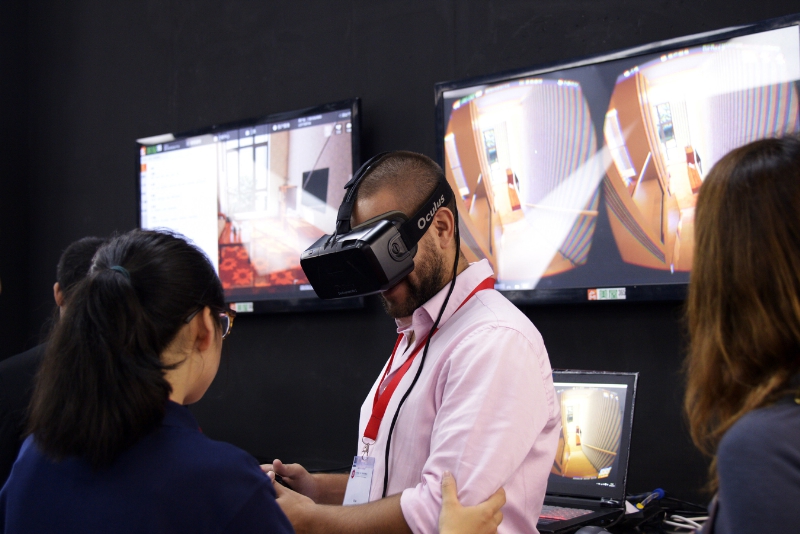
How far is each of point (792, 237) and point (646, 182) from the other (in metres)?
1.23

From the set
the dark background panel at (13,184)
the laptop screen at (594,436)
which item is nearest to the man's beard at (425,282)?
the laptop screen at (594,436)

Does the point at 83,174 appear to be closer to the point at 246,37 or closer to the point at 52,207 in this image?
the point at 52,207

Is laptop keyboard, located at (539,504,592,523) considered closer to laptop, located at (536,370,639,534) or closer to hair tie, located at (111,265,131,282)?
laptop, located at (536,370,639,534)

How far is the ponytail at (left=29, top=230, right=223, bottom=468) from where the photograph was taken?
0.83 metres

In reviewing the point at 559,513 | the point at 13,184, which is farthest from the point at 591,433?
the point at 13,184

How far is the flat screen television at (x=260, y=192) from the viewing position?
2.51 m

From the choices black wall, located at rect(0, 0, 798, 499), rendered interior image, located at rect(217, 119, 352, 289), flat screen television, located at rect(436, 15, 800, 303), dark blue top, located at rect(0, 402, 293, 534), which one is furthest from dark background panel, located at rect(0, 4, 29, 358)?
dark blue top, located at rect(0, 402, 293, 534)

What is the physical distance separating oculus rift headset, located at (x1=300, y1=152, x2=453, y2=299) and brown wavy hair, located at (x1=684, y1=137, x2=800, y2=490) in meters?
0.58

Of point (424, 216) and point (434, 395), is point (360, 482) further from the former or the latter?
point (424, 216)

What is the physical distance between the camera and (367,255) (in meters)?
1.23

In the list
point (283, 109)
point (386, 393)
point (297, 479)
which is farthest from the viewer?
point (283, 109)

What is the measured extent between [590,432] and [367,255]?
2.82ft

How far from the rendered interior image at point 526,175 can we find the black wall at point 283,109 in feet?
0.52

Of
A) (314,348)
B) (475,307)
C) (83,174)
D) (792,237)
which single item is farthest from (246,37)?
(792,237)
